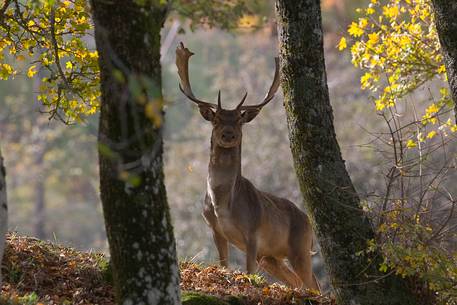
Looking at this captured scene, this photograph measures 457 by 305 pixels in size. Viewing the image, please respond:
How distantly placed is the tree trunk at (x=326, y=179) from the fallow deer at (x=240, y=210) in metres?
2.37

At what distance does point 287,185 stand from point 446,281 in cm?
2042

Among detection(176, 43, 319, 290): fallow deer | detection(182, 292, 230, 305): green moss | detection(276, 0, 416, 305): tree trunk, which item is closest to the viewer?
detection(276, 0, 416, 305): tree trunk

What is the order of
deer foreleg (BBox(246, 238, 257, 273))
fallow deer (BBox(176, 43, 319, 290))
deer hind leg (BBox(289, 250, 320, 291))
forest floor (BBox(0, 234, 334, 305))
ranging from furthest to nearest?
deer hind leg (BBox(289, 250, 320, 291))
fallow deer (BBox(176, 43, 319, 290))
deer foreleg (BBox(246, 238, 257, 273))
forest floor (BBox(0, 234, 334, 305))

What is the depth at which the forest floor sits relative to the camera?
8.68 metres

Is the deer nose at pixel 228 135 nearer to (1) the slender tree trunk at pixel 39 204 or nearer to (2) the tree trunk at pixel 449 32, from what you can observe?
(2) the tree trunk at pixel 449 32

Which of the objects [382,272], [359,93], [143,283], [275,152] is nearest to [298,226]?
[382,272]

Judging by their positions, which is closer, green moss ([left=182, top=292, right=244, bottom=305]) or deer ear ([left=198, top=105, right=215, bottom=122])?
green moss ([left=182, top=292, right=244, bottom=305])

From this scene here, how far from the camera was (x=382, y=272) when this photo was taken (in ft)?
27.5

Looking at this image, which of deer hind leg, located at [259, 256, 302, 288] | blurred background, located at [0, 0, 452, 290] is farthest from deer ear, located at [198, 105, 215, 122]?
blurred background, located at [0, 0, 452, 290]

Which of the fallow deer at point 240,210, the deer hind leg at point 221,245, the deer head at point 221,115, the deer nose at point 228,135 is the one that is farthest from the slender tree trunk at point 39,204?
the deer nose at point 228,135

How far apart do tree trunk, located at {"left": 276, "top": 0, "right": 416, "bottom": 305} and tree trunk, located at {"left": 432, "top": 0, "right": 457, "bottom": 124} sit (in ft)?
3.51

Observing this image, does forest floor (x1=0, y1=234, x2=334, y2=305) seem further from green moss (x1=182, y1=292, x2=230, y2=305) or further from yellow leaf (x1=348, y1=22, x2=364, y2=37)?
yellow leaf (x1=348, y1=22, x2=364, y2=37)

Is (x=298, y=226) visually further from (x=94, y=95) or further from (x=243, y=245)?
(x=94, y=95)

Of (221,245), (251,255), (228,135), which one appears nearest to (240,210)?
(221,245)
